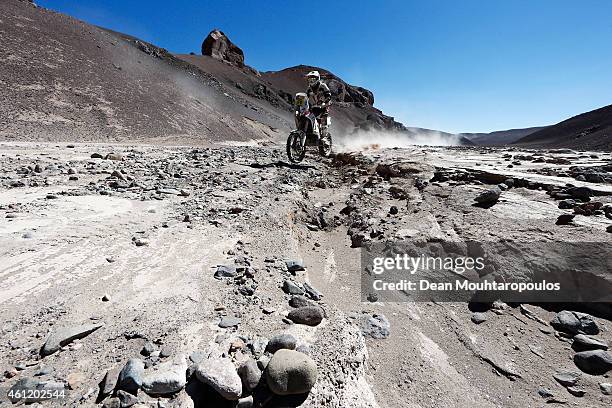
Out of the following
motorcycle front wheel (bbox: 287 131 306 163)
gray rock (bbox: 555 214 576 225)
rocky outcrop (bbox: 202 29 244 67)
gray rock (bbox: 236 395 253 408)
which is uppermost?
rocky outcrop (bbox: 202 29 244 67)

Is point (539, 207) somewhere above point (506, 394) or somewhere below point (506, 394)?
above

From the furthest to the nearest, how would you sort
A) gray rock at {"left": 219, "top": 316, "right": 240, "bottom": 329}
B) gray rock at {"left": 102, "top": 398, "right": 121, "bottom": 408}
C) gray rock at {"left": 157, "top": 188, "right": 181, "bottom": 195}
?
gray rock at {"left": 157, "top": 188, "right": 181, "bottom": 195}
gray rock at {"left": 219, "top": 316, "right": 240, "bottom": 329}
gray rock at {"left": 102, "top": 398, "right": 121, "bottom": 408}

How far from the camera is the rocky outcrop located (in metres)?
72.6

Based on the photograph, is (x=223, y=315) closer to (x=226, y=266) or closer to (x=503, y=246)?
(x=226, y=266)

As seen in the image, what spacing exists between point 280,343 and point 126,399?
0.95m

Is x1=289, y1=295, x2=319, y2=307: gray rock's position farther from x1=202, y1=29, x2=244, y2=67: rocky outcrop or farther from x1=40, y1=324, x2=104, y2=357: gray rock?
x1=202, y1=29, x2=244, y2=67: rocky outcrop

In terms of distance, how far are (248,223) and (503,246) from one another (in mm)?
3391

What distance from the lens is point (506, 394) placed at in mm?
2682

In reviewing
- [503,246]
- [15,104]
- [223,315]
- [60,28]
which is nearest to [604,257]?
[503,246]

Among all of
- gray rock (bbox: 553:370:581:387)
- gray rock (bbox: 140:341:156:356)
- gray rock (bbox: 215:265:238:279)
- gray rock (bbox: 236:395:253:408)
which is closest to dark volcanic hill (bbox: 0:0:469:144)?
gray rock (bbox: 215:265:238:279)

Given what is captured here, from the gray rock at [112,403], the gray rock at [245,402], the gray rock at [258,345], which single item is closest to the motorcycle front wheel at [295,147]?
the gray rock at [258,345]

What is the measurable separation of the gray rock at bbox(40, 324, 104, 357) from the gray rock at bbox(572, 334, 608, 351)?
407 cm

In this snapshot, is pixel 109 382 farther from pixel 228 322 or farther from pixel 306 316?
pixel 306 316

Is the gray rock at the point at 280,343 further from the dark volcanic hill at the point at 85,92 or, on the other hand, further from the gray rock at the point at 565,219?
the dark volcanic hill at the point at 85,92
